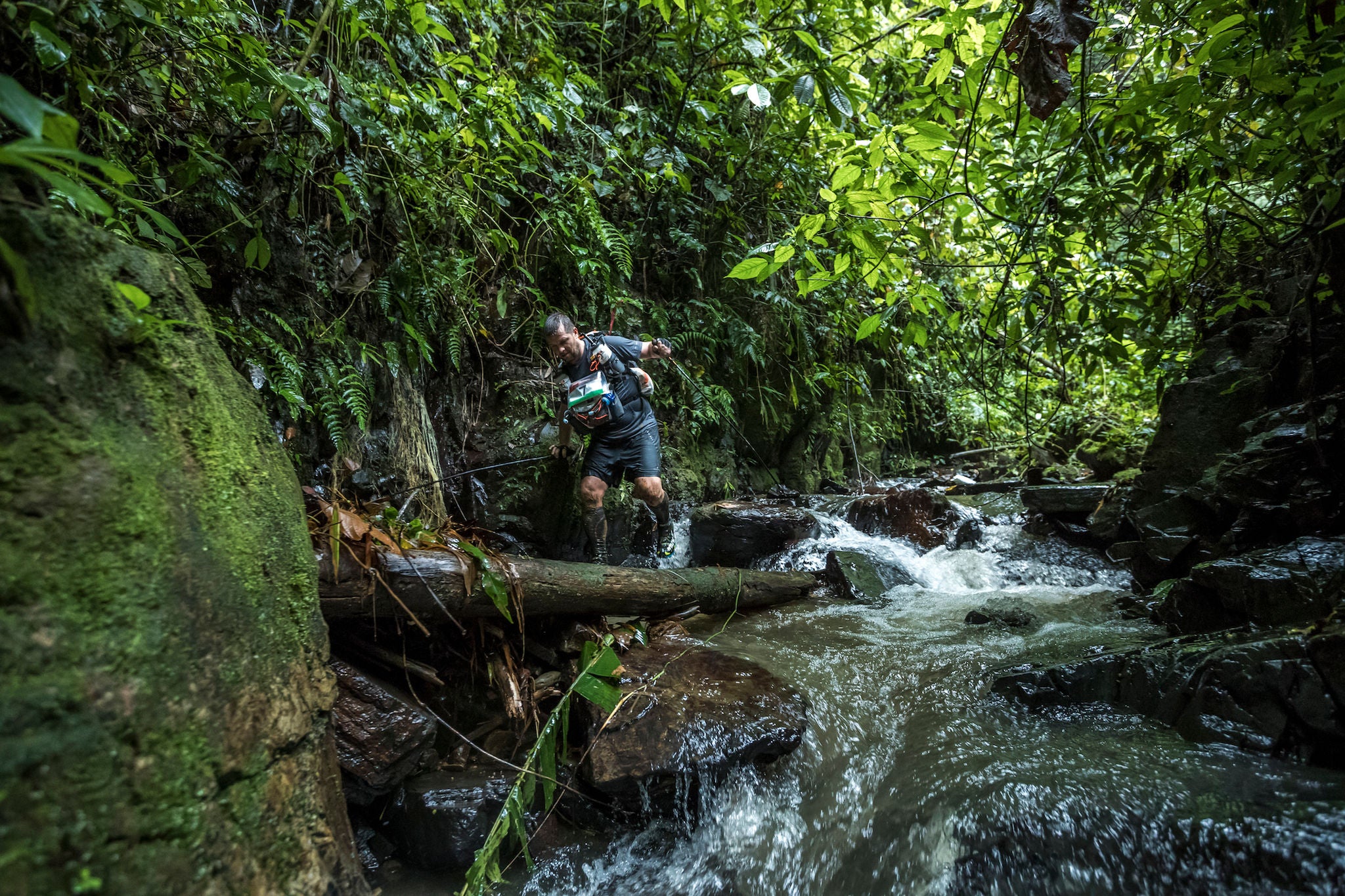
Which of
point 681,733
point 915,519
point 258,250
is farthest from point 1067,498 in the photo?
point 258,250

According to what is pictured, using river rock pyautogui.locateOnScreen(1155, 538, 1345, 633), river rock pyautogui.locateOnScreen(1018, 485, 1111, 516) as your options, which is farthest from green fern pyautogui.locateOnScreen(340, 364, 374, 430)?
river rock pyautogui.locateOnScreen(1018, 485, 1111, 516)

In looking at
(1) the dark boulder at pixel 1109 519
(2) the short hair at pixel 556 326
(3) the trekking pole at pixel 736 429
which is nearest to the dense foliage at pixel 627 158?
(3) the trekking pole at pixel 736 429

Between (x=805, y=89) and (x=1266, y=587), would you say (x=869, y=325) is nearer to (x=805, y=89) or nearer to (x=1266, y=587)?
(x=805, y=89)

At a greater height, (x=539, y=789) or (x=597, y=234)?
(x=597, y=234)

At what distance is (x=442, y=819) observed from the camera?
97.5 inches

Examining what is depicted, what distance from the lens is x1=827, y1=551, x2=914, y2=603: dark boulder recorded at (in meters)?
5.17

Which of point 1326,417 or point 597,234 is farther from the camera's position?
point 597,234

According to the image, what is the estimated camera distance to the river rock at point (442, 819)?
8.04 feet

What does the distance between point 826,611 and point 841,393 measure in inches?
189

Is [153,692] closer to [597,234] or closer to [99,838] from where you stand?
[99,838]

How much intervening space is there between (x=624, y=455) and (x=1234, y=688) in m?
3.90

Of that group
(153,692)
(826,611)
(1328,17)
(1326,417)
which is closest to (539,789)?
(153,692)

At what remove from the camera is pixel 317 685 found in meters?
1.70


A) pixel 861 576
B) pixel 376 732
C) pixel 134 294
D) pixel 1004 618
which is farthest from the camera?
pixel 861 576
